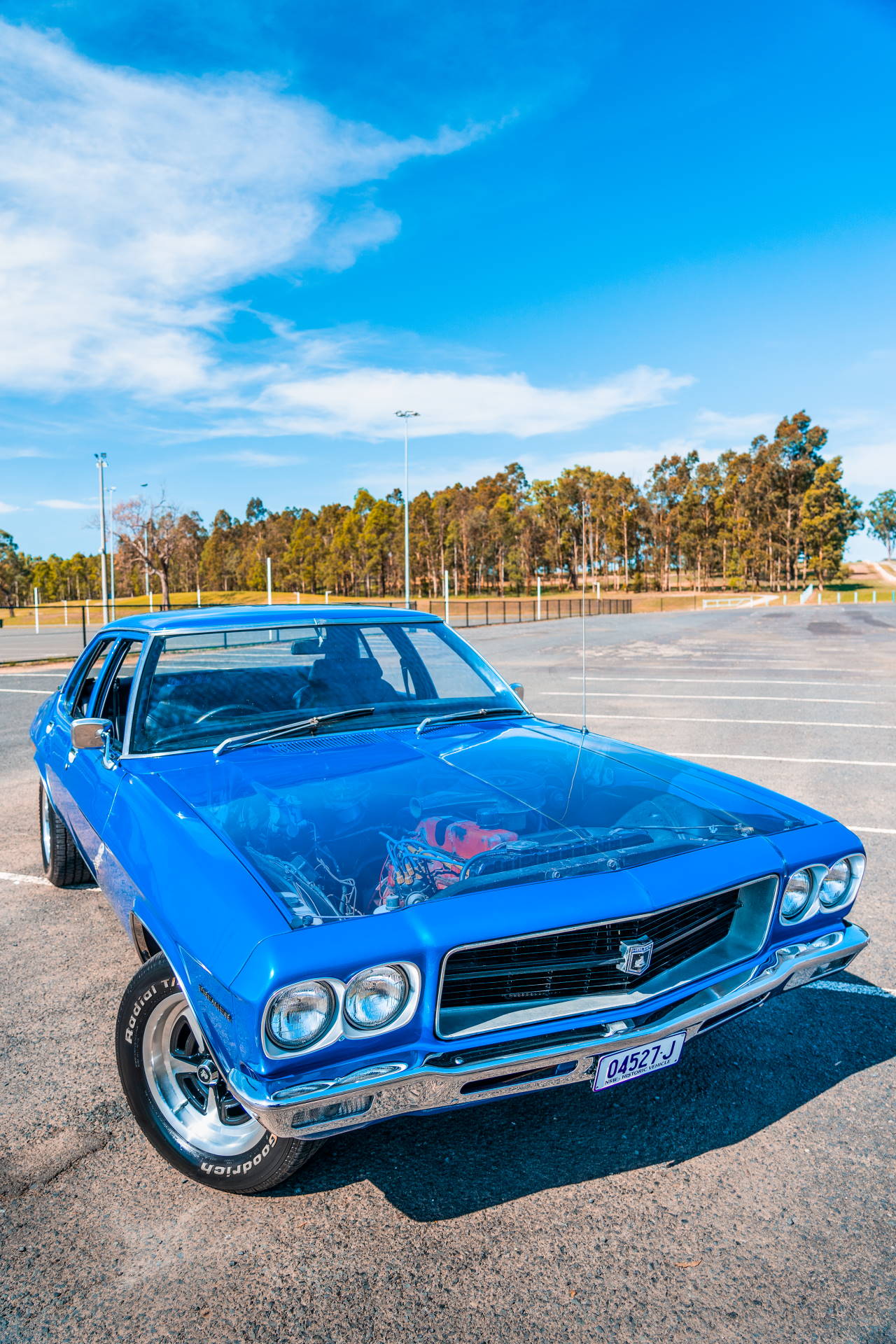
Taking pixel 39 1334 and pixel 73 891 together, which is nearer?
pixel 39 1334

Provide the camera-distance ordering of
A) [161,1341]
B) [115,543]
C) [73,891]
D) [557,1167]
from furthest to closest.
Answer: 1. [115,543]
2. [73,891]
3. [557,1167]
4. [161,1341]

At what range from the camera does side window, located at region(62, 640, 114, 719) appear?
14.7 feet

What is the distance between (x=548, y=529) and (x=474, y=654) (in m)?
95.0

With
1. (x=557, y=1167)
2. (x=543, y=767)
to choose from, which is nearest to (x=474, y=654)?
(x=543, y=767)

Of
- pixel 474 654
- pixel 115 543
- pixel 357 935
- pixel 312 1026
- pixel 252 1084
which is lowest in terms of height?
pixel 252 1084

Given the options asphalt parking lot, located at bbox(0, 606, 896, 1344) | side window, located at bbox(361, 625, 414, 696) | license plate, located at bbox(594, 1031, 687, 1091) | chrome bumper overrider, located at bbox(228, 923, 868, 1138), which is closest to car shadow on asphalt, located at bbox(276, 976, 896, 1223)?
asphalt parking lot, located at bbox(0, 606, 896, 1344)

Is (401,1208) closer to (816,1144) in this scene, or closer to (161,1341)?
(161,1341)

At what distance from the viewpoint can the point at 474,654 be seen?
4.31 metres

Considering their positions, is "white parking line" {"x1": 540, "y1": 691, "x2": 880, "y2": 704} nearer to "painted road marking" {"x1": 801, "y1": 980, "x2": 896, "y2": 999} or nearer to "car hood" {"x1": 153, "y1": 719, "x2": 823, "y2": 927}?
"painted road marking" {"x1": 801, "y1": 980, "x2": 896, "y2": 999}

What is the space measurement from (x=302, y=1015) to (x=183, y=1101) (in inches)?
31.4

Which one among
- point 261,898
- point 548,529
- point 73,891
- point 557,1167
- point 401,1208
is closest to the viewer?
point 261,898

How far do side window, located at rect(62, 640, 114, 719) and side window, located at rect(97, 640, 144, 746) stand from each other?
0.80ft

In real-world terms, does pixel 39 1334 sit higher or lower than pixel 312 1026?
lower

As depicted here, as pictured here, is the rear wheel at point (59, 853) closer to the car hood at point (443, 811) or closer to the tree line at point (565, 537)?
the car hood at point (443, 811)
